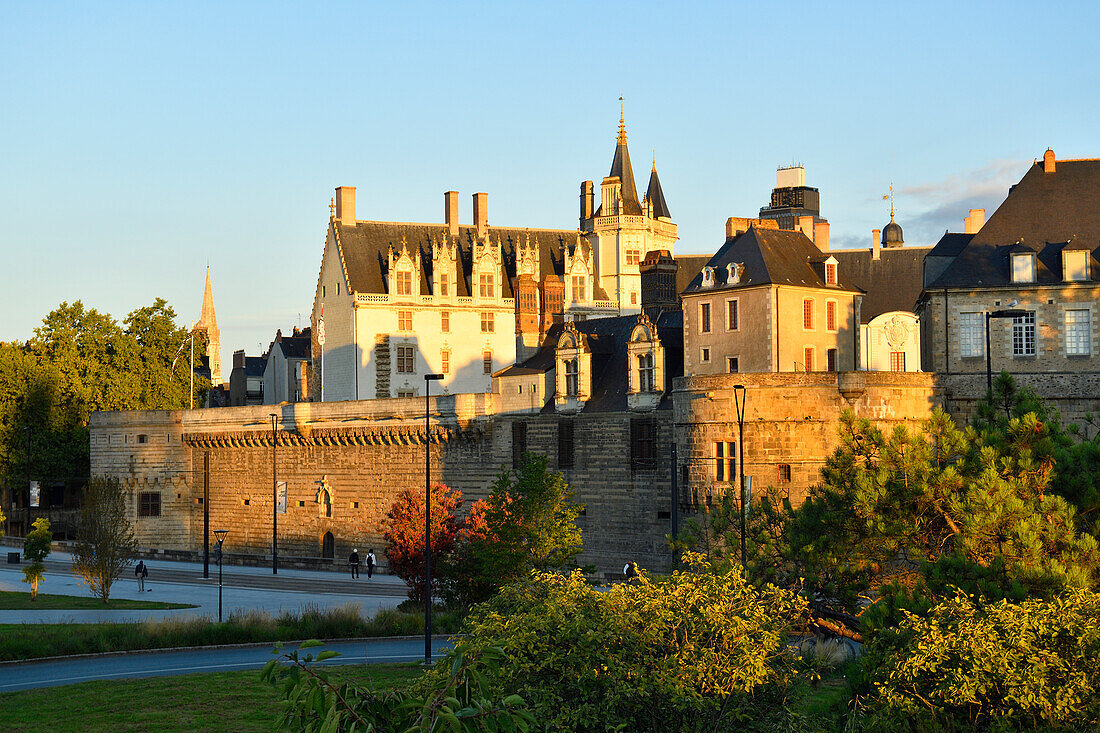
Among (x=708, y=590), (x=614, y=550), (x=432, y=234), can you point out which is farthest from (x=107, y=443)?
(x=708, y=590)

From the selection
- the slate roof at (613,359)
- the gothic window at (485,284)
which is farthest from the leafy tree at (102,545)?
the gothic window at (485,284)

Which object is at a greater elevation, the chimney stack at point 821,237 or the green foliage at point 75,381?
the chimney stack at point 821,237

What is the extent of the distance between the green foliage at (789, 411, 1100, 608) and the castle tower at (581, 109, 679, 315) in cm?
5677

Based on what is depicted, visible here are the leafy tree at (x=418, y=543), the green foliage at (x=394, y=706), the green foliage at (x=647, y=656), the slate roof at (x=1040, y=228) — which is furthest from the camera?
the slate roof at (x=1040, y=228)

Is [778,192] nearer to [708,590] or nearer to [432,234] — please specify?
[432,234]

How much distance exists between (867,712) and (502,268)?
64458 mm

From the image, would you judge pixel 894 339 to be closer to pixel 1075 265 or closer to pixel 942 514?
pixel 1075 265

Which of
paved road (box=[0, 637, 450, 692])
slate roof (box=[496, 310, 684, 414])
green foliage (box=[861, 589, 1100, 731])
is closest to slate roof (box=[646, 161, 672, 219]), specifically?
slate roof (box=[496, 310, 684, 414])

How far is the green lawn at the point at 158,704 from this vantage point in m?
26.3

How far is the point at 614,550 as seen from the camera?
2179 inches

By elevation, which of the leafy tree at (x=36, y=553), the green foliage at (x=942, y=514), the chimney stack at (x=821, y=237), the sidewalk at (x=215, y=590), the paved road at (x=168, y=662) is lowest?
the sidewalk at (x=215, y=590)

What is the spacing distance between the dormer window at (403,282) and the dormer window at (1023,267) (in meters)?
39.2

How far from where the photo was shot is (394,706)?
1440 cm

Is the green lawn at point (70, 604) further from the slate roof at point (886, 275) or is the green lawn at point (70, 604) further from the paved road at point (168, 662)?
the slate roof at point (886, 275)
